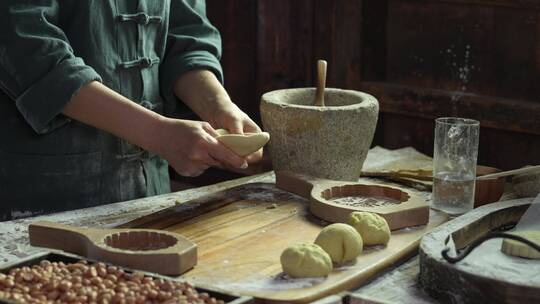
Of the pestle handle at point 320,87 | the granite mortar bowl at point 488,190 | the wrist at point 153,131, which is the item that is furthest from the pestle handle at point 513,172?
the wrist at point 153,131

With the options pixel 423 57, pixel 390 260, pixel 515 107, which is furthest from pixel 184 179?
pixel 390 260

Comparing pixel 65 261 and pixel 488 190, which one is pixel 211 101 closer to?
pixel 488 190

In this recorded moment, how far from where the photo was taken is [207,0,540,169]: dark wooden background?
3.54 meters

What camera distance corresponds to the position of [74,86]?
2.39m

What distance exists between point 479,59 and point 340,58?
0.58 metres

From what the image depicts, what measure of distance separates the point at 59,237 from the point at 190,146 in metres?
0.41

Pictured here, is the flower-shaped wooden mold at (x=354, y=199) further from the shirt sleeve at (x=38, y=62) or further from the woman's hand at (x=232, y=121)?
the shirt sleeve at (x=38, y=62)

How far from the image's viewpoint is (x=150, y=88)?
8.99 feet

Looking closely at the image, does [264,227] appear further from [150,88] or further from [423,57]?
[423,57]

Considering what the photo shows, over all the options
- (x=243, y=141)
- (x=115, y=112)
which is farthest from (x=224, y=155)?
(x=115, y=112)

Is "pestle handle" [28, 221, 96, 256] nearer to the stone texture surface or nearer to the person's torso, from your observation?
the person's torso

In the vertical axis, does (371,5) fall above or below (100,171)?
above

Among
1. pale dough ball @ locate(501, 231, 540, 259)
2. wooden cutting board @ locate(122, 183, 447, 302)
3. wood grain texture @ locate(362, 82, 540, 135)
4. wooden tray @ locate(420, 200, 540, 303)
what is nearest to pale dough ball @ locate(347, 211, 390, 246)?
wooden cutting board @ locate(122, 183, 447, 302)

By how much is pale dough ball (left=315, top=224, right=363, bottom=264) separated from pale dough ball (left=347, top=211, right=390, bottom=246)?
9 centimetres
